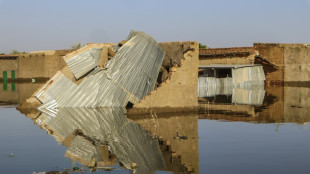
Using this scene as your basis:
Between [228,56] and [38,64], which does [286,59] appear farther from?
[38,64]

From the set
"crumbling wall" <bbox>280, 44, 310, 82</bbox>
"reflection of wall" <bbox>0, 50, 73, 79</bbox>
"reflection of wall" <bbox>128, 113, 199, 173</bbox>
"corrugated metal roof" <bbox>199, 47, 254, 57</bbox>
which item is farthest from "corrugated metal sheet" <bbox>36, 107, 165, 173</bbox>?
"reflection of wall" <bbox>0, 50, 73, 79</bbox>

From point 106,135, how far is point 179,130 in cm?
196

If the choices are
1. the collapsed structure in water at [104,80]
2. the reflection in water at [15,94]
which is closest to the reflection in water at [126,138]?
the collapsed structure in water at [104,80]

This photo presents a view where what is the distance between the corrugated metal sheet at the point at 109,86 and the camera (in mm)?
16422

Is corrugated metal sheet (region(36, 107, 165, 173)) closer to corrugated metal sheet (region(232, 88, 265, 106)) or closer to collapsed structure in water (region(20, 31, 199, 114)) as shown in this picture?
collapsed structure in water (region(20, 31, 199, 114))

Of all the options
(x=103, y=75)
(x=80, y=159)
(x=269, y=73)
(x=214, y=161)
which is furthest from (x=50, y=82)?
(x=269, y=73)

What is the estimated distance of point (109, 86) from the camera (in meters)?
16.5

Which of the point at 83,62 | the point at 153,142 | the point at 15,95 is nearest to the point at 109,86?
the point at 83,62

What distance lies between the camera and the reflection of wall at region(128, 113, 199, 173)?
335 inches

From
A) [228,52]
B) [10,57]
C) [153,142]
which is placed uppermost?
[10,57]

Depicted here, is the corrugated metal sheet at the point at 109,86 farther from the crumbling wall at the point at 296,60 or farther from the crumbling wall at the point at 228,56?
the crumbling wall at the point at 296,60

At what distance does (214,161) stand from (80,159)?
8.30 ft

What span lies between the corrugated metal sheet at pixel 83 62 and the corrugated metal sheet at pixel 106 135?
1423 mm

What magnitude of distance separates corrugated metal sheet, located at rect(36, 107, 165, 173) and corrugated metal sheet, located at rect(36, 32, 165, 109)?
1.50 feet
